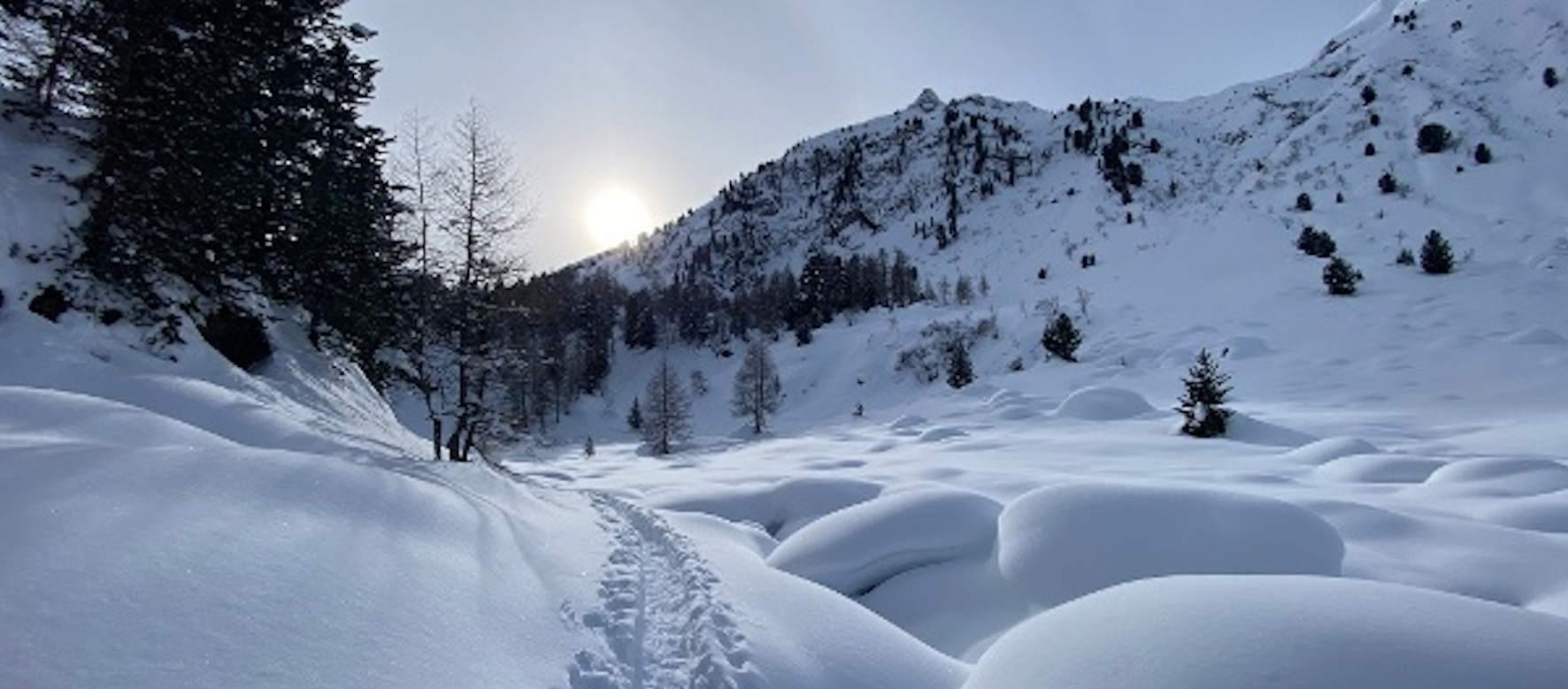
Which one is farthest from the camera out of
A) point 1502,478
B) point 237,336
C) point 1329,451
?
point 237,336

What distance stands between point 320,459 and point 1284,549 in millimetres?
8467

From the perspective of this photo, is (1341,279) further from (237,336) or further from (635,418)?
(635,418)

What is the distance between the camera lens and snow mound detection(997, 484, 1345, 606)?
6418mm

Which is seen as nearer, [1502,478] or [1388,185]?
[1502,478]

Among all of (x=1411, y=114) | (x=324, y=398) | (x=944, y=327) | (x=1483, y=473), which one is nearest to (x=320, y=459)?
(x=324, y=398)

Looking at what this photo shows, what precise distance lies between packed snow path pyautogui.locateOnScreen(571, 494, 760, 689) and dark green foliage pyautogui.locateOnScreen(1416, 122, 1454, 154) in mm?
63411

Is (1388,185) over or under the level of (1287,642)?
over

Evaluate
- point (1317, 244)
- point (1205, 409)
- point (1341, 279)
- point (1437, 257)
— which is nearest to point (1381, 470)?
point (1205, 409)

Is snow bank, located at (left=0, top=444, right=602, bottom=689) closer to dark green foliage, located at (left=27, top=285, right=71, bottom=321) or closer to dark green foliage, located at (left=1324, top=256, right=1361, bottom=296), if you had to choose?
dark green foliage, located at (left=27, top=285, right=71, bottom=321)

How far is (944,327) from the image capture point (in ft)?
175

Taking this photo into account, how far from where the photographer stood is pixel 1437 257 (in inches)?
1188

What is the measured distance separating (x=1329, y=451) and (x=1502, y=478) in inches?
125

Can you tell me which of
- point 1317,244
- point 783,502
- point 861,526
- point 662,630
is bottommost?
point 783,502

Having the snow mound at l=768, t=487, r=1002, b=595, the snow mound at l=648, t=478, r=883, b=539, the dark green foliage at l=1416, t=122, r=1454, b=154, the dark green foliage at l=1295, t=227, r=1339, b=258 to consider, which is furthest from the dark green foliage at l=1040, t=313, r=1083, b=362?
the dark green foliage at l=1416, t=122, r=1454, b=154
